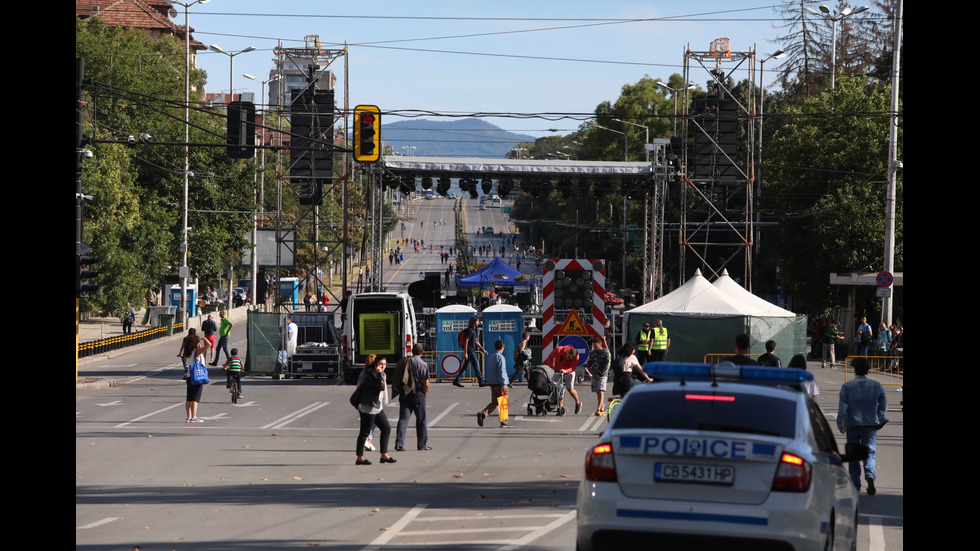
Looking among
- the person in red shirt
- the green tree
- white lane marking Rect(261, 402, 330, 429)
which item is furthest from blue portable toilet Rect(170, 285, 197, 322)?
the person in red shirt

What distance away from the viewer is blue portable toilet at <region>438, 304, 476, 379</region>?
3198 cm

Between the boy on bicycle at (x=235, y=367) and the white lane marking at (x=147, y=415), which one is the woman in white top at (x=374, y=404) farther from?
the boy on bicycle at (x=235, y=367)

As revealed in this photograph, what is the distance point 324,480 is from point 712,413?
24.3 feet

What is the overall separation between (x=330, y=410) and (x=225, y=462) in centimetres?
820

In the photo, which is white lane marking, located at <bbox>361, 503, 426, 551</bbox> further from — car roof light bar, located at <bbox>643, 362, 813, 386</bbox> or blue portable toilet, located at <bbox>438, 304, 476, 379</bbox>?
blue portable toilet, located at <bbox>438, 304, 476, 379</bbox>

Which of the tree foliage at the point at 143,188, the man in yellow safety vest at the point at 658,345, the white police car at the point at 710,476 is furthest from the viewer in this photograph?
the tree foliage at the point at 143,188

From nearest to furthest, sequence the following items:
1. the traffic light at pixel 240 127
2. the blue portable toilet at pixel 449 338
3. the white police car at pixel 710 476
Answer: the white police car at pixel 710 476 → the traffic light at pixel 240 127 → the blue portable toilet at pixel 449 338

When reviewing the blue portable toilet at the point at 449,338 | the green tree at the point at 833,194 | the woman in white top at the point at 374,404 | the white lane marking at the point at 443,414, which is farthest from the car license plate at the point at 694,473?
the green tree at the point at 833,194

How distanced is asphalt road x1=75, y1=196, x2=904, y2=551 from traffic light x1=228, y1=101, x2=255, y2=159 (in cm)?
533

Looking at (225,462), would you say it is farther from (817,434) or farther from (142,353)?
(142,353)

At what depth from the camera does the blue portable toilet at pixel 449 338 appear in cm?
3198

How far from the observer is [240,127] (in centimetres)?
2427

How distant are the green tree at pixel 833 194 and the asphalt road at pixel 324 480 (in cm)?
2334

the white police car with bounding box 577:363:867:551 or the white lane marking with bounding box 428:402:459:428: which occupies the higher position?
the white police car with bounding box 577:363:867:551
